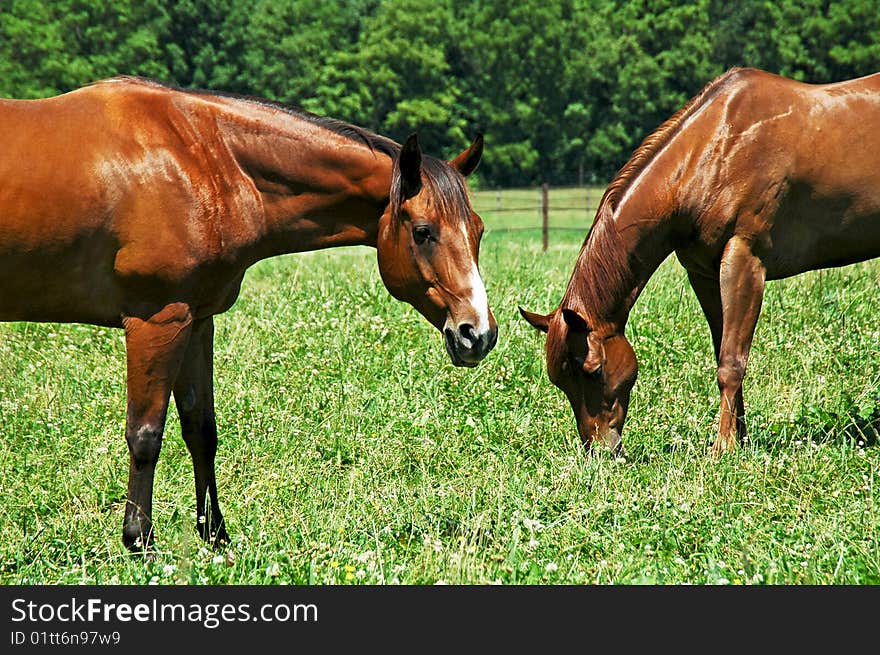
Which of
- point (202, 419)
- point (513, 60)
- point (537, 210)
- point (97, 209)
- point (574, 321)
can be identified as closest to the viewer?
point (97, 209)

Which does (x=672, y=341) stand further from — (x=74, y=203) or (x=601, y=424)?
(x=74, y=203)

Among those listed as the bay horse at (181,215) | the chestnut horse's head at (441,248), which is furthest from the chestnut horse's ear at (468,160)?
the chestnut horse's head at (441,248)

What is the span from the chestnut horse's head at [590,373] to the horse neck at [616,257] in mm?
130

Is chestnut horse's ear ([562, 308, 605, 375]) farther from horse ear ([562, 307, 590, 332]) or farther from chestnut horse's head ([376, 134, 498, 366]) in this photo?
chestnut horse's head ([376, 134, 498, 366])

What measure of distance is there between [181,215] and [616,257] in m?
2.69

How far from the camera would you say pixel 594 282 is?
5645mm

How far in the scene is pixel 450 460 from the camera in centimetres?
535

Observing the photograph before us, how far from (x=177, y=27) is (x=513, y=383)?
46.0 meters

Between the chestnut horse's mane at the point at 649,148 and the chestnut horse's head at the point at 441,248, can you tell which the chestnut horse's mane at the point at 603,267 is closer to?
the chestnut horse's mane at the point at 649,148

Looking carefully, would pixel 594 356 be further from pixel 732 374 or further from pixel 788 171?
pixel 788 171

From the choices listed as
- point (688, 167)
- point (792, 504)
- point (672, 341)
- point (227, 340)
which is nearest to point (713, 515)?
point (792, 504)

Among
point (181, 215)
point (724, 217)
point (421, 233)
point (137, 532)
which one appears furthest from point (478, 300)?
point (724, 217)

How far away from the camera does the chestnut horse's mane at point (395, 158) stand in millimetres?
4039

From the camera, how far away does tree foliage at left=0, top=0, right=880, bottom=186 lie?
46.2 meters
